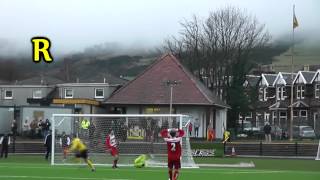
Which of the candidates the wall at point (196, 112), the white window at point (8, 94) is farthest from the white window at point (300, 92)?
the white window at point (8, 94)

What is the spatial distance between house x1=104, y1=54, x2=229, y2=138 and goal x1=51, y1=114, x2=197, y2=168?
26829mm

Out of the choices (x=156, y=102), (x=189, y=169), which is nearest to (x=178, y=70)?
(x=156, y=102)

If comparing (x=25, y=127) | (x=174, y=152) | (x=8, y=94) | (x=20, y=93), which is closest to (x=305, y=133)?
(x=25, y=127)

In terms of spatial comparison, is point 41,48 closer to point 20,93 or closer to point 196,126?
point 196,126

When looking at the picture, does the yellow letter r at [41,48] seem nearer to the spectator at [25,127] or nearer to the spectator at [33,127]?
the spectator at [33,127]

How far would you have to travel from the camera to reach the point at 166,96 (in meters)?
64.9

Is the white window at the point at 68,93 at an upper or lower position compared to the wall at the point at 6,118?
upper

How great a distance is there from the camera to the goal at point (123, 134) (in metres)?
33.8

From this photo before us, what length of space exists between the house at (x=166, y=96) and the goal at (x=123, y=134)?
26.8m

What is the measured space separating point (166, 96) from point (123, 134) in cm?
2967

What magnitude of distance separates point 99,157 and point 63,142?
8.08 ft

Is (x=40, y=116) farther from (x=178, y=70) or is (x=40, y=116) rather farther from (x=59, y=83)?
(x=59, y=83)

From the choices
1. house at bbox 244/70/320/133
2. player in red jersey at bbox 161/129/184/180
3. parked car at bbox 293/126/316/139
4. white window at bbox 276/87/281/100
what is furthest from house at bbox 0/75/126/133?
player in red jersey at bbox 161/129/184/180

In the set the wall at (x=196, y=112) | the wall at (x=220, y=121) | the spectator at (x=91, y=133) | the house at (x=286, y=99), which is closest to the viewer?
the spectator at (x=91, y=133)
